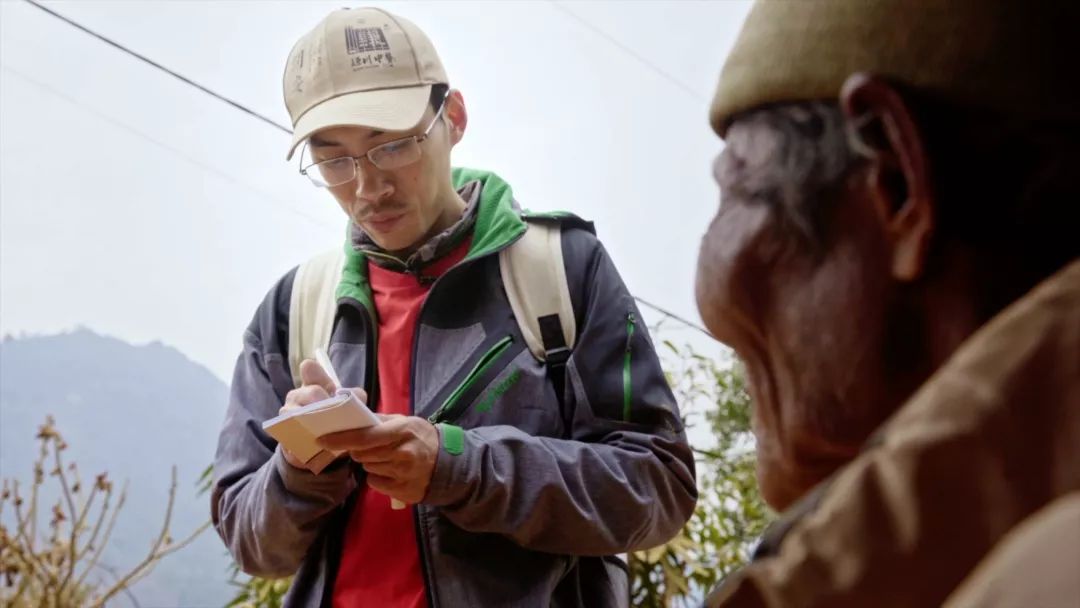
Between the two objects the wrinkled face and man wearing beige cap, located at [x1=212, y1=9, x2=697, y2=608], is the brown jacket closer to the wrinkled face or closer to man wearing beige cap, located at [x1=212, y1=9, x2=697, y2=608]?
the wrinkled face

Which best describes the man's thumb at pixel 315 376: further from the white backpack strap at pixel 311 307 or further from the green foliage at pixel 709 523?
the green foliage at pixel 709 523

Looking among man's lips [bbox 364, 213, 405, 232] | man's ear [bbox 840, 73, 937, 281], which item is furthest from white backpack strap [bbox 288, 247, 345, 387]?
man's ear [bbox 840, 73, 937, 281]

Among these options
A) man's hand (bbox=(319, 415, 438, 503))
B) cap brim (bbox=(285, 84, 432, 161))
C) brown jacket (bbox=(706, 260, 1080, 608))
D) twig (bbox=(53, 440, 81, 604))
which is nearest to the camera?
brown jacket (bbox=(706, 260, 1080, 608))

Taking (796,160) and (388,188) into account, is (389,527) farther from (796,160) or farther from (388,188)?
(796,160)

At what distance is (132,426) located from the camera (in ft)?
14.7

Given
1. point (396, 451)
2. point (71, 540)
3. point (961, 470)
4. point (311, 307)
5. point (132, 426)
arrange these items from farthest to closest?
point (132, 426) → point (71, 540) → point (311, 307) → point (396, 451) → point (961, 470)

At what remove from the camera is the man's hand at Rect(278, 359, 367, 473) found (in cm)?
165

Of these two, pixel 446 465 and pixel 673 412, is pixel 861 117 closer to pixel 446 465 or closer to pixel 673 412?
pixel 446 465

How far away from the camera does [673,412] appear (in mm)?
1851

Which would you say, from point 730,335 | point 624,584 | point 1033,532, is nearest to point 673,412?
point 624,584

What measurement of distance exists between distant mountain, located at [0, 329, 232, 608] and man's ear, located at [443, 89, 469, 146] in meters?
2.49

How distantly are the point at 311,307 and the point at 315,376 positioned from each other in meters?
0.32

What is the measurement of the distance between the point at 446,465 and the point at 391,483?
72mm

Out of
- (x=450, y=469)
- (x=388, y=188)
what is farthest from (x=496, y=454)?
(x=388, y=188)
